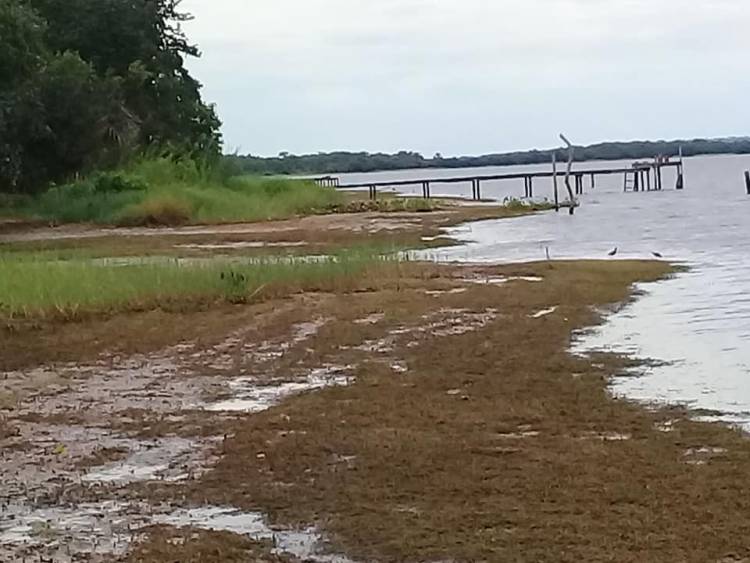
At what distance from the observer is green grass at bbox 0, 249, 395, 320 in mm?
17500

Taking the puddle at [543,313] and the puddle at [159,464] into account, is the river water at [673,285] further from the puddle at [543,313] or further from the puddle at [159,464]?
the puddle at [159,464]

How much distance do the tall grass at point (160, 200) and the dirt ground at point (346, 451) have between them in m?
29.8

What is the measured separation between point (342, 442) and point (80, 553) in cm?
295

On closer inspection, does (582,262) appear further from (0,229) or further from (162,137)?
(162,137)

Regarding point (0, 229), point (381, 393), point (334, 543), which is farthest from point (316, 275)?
point (0, 229)

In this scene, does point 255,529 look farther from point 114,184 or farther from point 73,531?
point 114,184

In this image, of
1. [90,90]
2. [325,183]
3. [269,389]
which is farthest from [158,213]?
[269,389]

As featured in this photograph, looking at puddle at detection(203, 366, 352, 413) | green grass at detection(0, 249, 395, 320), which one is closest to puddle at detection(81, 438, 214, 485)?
puddle at detection(203, 366, 352, 413)

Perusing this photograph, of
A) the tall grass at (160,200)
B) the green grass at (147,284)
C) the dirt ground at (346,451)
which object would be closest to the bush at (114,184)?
the tall grass at (160,200)

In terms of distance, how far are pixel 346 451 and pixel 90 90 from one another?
32.6 meters

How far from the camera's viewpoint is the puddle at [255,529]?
692 centimetres

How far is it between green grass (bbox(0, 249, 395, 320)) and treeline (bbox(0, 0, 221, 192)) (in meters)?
16.5

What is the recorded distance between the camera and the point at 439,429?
33.0 feet

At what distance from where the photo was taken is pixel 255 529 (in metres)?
7.42
